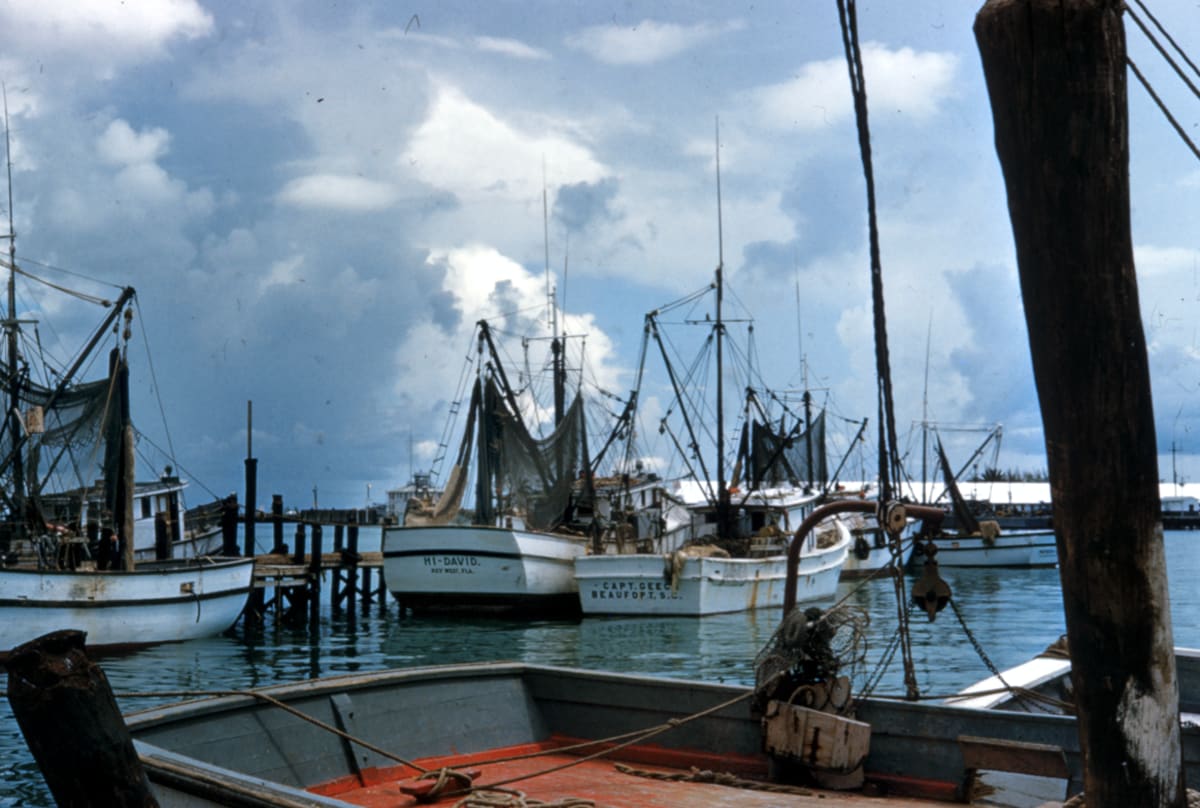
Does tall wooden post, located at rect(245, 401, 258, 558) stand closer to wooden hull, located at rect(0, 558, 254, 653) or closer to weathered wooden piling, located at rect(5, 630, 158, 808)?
wooden hull, located at rect(0, 558, 254, 653)

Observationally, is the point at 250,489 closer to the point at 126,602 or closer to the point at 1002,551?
the point at 126,602

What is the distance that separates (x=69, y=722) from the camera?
445 centimetres

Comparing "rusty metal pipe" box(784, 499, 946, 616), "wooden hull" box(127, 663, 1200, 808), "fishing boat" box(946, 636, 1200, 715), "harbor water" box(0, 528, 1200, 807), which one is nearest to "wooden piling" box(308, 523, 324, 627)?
"harbor water" box(0, 528, 1200, 807)

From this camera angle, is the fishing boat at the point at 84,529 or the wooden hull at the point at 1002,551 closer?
the fishing boat at the point at 84,529

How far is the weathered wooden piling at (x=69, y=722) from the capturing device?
4.41m

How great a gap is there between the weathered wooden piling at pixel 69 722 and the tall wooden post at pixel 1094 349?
3679 mm

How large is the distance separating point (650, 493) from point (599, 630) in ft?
40.5

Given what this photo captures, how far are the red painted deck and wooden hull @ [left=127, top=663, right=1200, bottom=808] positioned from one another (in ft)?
0.05

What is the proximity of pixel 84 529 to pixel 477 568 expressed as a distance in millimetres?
12353

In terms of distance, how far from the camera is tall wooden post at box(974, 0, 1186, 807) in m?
3.97

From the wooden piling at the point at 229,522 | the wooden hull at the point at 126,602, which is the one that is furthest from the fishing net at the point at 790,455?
the wooden hull at the point at 126,602

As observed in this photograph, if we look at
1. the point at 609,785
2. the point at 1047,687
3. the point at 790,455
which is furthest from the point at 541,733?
the point at 790,455

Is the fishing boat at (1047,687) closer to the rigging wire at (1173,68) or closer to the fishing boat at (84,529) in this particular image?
the rigging wire at (1173,68)

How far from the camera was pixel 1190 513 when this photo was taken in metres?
132
